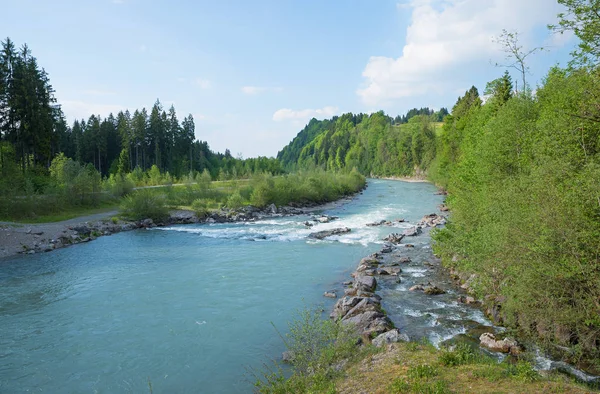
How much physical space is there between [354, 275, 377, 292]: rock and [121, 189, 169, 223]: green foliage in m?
30.0

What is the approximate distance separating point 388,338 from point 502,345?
3686mm

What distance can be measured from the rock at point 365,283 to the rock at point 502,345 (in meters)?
6.37

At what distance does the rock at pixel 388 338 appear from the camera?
11.7m

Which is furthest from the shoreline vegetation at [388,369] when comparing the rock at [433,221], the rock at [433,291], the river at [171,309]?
the rock at [433,221]

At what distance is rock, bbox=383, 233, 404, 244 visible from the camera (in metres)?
29.5

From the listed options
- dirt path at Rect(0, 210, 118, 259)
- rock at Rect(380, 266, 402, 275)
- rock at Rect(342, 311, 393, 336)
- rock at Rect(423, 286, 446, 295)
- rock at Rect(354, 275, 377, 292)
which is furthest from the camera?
dirt path at Rect(0, 210, 118, 259)

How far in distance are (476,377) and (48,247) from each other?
31.7 meters

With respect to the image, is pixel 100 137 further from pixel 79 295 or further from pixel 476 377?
pixel 476 377

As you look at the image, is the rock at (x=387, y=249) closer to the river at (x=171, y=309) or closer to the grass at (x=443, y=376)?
the river at (x=171, y=309)

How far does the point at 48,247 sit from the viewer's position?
2922 centimetres

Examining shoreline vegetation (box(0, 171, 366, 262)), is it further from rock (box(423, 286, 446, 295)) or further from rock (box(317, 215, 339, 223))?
rock (box(423, 286, 446, 295))

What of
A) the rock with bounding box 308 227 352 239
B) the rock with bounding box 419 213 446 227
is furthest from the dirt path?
the rock with bounding box 419 213 446 227

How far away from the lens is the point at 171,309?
17062 millimetres

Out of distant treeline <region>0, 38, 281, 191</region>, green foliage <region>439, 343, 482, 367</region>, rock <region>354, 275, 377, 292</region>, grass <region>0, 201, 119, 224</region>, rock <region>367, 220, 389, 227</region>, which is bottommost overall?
rock <region>354, 275, 377, 292</region>
